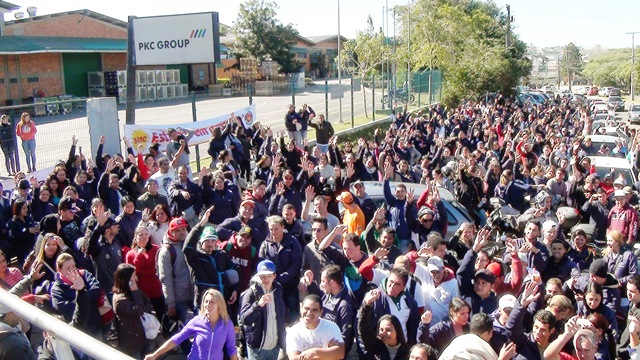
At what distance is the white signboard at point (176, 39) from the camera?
1944 centimetres

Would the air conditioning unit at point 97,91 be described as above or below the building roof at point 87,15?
below

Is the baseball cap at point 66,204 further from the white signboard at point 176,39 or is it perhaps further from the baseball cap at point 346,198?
the white signboard at point 176,39

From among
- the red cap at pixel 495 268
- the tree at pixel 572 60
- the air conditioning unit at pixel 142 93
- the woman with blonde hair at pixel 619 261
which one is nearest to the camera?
the red cap at pixel 495 268

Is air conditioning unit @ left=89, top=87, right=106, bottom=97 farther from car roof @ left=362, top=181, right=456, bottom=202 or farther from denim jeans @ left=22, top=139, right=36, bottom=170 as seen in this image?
car roof @ left=362, top=181, right=456, bottom=202

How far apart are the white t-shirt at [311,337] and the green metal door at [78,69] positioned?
123ft

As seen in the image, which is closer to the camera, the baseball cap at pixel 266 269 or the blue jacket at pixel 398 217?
the baseball cap at pixel 266 269

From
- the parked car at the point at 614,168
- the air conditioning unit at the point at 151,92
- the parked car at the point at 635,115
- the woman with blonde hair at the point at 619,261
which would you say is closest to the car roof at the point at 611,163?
the parked car at the point at 614,168

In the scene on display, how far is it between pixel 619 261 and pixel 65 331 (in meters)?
6.45

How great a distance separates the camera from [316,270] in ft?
21.2

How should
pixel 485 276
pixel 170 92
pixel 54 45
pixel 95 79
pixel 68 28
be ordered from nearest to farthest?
pixel 485 276
pixel 54 45
pixel 170 92
pixel 95 79
pixel 68 28

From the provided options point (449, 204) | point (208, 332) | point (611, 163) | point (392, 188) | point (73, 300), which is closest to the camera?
point (208, 332)

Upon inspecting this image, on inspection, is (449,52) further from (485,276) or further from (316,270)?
(485,276)

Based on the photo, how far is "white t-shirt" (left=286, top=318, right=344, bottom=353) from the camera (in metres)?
4.72

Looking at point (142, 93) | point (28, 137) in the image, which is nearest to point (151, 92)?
point (142, 93)
